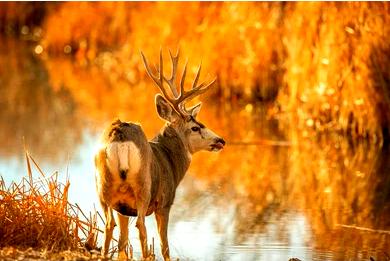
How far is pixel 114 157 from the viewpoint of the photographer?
8.12 meters

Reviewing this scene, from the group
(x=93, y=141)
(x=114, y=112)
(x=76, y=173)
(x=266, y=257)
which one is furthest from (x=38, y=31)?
(x=266, y=257)

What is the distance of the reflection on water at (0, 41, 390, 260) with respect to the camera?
10945 millimetres

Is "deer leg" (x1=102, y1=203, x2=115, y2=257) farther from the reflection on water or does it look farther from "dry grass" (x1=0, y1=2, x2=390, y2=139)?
"dry grass" (x1=0, y1=2, x2=390, y2=139)

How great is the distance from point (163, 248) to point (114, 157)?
1335 mm

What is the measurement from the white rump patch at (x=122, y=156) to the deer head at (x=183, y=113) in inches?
56.5

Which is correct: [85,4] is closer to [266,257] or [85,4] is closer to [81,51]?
[81,51]

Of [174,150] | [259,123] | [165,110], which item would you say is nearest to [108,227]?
[174,150]

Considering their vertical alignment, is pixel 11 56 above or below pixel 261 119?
above

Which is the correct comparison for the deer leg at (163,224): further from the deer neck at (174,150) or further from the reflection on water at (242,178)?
the reflection on water at (242,178)

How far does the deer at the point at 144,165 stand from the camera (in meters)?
8.19

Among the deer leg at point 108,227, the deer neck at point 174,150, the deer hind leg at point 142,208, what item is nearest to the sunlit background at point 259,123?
the deer neck at point 174,150

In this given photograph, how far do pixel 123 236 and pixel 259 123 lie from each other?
37.0 feet

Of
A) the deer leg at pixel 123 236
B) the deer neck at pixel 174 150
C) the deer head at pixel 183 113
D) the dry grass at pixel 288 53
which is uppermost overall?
the dry grass at pixel 288 53

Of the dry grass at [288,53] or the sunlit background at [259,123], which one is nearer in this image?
the sunlit background at [259,123]
